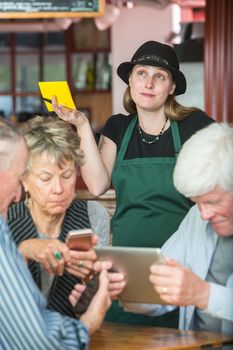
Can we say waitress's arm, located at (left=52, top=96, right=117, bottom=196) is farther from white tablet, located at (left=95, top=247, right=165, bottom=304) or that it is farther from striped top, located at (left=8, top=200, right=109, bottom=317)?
white tablet, located at (left=95, top=247, right=165, bottom=304)

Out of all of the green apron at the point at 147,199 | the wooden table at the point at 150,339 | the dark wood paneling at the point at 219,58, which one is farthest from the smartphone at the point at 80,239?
the dark wood paneling at the point at 219,58

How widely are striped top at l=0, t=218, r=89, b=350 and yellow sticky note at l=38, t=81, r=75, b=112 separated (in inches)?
27.7

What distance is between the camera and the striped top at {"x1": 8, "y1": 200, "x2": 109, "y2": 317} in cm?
258

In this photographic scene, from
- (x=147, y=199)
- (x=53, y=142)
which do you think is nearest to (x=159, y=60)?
(x=147, y=199)

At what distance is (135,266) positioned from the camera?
2.36m

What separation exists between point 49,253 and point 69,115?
Answer: 66 centimetres

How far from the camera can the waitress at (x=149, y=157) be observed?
306cm

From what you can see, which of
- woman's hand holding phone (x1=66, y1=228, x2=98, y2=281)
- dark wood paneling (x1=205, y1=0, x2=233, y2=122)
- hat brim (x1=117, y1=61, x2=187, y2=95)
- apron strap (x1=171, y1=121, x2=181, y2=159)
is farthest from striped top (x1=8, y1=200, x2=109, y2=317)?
dark wood paneling (x1=205, y1=0, x2=233, y2=122)

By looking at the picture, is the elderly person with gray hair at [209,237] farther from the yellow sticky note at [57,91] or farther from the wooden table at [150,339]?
the yellow sticky note at [57,91]

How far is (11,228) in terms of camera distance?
267 cm

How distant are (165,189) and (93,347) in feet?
2.78

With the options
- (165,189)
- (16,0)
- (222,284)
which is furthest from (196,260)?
(16,0)

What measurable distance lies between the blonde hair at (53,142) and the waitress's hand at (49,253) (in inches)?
10.7

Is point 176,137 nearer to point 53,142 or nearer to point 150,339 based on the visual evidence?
point 53,142
